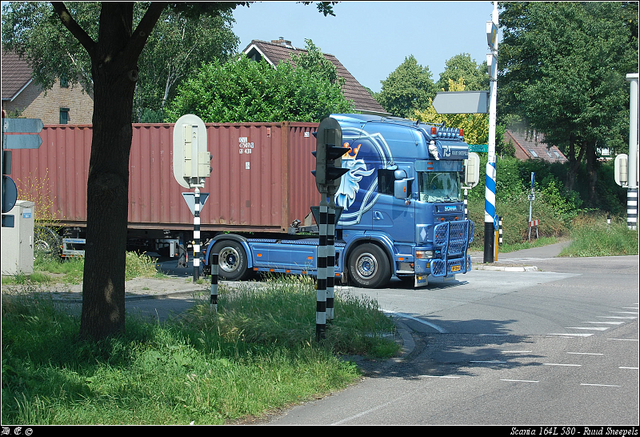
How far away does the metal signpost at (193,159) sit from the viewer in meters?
14.4

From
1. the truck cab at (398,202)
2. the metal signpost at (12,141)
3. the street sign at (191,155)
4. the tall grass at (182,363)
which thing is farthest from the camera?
the truck cab at (398,202)

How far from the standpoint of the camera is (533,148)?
179 ft

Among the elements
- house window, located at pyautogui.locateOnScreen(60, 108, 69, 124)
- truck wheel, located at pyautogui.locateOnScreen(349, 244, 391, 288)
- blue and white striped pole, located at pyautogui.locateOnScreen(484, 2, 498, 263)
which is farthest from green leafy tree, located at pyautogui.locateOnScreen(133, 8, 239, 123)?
truck wheel, located at pyautogui.locateOnScreen(349, 244, 391, 288)

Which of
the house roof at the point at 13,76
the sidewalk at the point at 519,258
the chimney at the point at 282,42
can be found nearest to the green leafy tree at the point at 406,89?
the chimney at the point at 282,42

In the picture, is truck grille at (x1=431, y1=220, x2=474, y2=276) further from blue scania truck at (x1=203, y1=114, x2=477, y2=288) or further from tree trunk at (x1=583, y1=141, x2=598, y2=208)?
tree trunk at (x1=583, y1=141, x2=598, y2=208)

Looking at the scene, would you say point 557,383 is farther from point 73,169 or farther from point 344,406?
point 73,169

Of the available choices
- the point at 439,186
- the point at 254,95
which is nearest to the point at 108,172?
the point at 439,186

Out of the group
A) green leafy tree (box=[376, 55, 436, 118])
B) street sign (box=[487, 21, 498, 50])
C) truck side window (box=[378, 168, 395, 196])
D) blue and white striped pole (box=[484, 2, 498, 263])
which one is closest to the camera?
truck side window (box=[378, 168, 395, 196])

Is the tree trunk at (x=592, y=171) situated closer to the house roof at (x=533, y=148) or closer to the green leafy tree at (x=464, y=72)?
the house roof at (x=533, y=148)

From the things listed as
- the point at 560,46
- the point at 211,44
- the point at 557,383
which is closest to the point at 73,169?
the point at 557,383

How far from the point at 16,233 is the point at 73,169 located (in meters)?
3.19

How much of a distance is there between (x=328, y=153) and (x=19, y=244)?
916 centimetres

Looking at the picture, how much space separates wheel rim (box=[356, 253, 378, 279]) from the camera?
1555cm

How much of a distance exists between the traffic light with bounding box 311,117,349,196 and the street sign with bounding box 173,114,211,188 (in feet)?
19.4
